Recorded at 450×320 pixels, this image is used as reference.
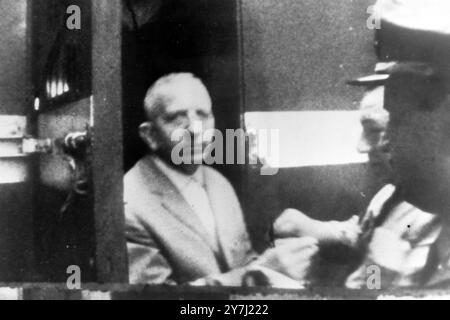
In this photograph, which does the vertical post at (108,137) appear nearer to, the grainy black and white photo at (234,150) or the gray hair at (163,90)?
the grainy black and white photo at (234,150)

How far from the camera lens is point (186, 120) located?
334 centimetres

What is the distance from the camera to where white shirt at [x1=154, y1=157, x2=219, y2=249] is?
10.9 ft

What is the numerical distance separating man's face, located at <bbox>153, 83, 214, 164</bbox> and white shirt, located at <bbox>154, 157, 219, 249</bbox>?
8 centimetres

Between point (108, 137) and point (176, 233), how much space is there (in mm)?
733

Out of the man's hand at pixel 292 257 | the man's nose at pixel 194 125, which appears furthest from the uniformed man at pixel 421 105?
the man's nose at pixel 194 125

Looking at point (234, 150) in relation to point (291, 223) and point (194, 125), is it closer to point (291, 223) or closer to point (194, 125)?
point (194, 125)

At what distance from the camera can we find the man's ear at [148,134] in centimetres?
336

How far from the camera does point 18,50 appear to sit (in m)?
3.49

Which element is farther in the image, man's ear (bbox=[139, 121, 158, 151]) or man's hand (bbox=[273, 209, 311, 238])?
man's ear (bbox=[139, 121, 158, 151])

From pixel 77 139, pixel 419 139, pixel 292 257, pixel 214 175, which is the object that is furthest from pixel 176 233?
pixel 419 139

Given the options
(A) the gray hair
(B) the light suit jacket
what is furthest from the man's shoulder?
(A) the gray hair

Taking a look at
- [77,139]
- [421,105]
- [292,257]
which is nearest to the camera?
[421,105]

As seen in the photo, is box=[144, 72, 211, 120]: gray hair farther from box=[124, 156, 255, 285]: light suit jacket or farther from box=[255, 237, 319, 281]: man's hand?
box=[255, 237, 319, 281]: man's hand
